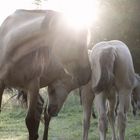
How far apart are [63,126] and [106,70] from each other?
4401mm

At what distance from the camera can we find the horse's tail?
5613 mm

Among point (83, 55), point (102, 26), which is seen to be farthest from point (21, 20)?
point (102, 26)

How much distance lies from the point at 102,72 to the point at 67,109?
7.46 m

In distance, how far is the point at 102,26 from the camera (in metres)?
12.6

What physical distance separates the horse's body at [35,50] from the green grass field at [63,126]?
7.79 ft

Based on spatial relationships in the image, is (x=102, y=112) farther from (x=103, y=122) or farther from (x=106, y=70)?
(x=106, y=70)

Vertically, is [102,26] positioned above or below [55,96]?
above

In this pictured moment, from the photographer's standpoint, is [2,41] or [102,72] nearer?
[2,41]

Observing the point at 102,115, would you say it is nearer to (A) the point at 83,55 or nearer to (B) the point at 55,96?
(B) the point at 55,96

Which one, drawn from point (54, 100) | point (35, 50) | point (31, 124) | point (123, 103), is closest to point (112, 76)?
point (123, 103)

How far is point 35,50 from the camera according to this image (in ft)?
15.5

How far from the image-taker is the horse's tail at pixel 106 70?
18.4 feet

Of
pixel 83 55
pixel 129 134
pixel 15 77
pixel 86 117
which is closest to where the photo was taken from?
pixel 83 55

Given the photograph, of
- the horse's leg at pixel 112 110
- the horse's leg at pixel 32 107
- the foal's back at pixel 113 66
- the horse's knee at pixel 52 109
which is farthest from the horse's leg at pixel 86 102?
the horse's leg at pixel 32 107
